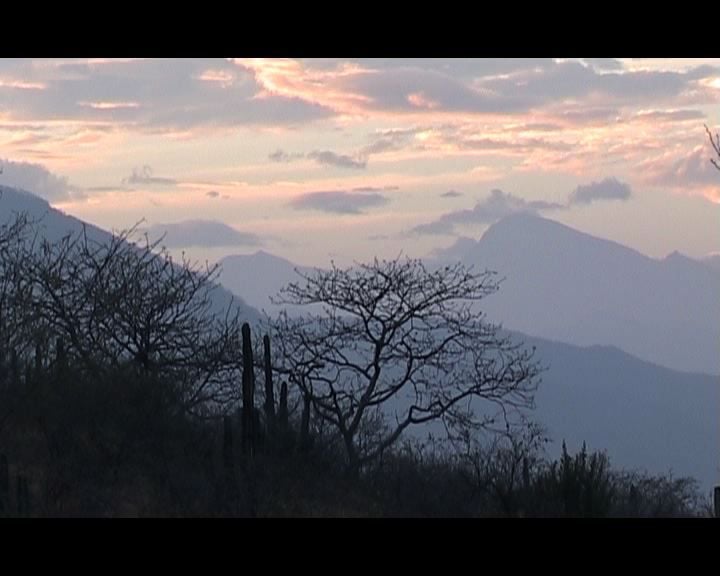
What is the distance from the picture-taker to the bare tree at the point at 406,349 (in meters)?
26.9

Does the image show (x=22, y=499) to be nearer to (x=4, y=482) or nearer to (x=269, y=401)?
(x=4, y=482)


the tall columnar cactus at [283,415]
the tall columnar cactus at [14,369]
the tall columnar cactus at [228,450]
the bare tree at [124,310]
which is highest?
the bare tree at [124,310]

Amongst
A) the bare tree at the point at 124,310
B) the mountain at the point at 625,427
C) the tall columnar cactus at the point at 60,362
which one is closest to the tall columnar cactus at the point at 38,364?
the tall columnar cactus at the point at 60,362

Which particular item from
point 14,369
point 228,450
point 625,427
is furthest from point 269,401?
point 625,427

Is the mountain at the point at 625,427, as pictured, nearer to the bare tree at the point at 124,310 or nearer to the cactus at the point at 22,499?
the bare tree at the point at 124,310

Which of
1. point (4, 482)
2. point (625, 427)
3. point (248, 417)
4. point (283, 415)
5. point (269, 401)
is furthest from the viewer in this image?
point (625, 427)

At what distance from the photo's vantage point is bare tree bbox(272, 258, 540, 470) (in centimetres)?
2694

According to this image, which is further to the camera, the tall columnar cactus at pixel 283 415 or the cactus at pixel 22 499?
the tall columnar cactus at pixel 283 415

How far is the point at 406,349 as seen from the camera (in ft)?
90.4

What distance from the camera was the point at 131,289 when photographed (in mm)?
24984

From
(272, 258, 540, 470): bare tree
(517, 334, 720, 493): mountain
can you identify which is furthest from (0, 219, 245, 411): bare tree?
(517, 334, 720, 493): mountain
